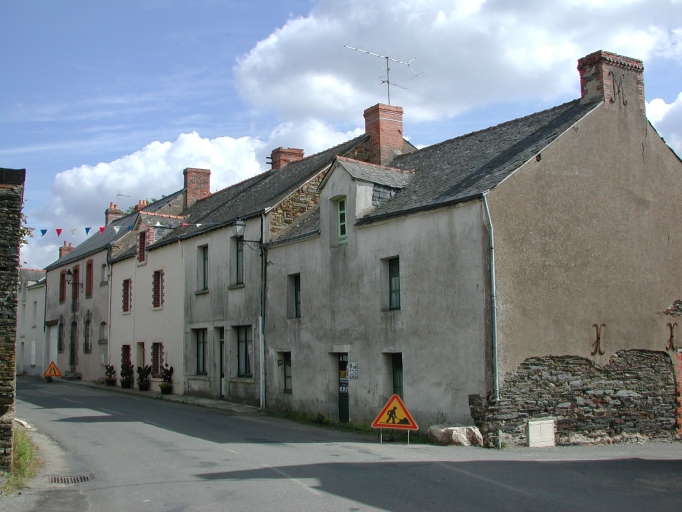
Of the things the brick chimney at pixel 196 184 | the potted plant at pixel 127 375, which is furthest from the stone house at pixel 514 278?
the brick chimney at pixel 196 184

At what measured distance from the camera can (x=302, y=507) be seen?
28.5 ft

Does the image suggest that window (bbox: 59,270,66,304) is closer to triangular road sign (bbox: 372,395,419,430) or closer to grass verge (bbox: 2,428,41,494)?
grass verge (bbox: 2,428,41,494)

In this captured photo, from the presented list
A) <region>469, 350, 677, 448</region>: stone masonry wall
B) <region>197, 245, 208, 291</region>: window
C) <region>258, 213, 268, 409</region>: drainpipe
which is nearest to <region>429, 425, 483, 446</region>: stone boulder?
<region>469, 350, 677, 448</region>: stone masonry wall

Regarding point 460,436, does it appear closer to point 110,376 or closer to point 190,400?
point 190,400

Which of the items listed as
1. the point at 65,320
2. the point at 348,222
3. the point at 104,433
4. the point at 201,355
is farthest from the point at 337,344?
the point at 65,320

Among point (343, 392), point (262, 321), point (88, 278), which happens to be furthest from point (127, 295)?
point (343, 392)

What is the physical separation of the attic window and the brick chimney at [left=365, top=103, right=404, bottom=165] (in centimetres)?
504

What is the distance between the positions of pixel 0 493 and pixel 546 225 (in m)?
11.9

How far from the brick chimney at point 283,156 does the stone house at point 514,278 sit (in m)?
10.7

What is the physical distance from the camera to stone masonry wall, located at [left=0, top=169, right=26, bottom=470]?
425 inches

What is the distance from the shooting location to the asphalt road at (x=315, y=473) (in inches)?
358

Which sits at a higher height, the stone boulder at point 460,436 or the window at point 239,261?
the window at point 239,261

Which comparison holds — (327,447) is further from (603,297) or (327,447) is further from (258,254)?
(258,254)

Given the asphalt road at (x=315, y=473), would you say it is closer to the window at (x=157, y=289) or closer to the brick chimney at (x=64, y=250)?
the window at (x=157, y=289)
